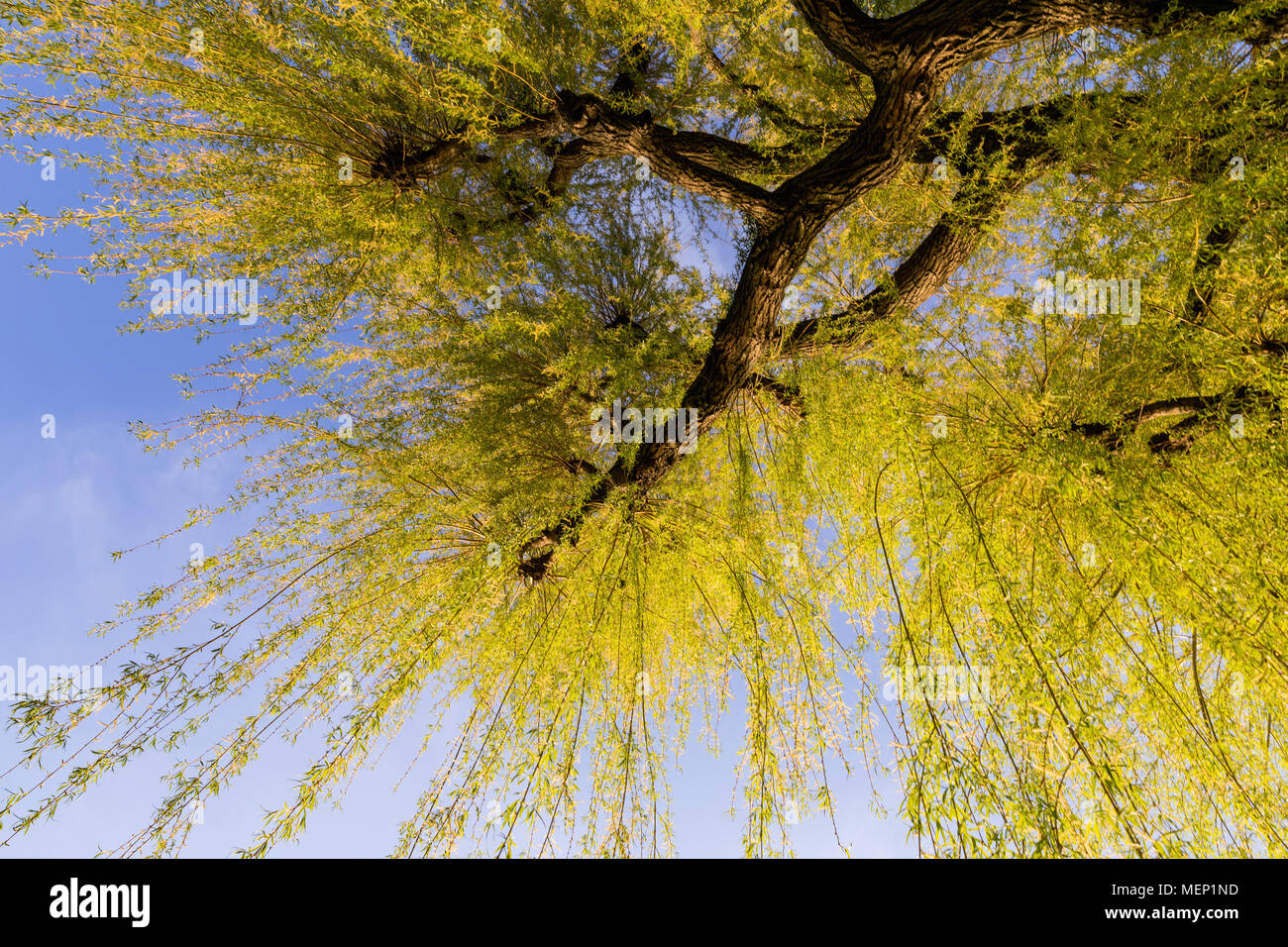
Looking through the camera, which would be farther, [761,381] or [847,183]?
[761,381]

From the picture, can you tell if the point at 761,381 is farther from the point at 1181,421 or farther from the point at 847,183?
the point at 1181,421

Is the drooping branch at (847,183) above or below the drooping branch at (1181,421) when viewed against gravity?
above

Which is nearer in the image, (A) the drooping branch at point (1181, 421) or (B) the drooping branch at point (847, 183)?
(A) the drooping branch at point (1181, 421)

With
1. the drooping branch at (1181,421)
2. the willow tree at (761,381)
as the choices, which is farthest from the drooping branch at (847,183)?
the drooping branch at (1181,421)

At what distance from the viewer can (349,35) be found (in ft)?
6.44

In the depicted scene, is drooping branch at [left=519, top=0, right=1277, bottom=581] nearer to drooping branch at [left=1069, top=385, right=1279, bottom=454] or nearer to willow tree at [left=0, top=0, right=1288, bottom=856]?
willow tree at [left=0, top=0, right=1288, bottom=856]

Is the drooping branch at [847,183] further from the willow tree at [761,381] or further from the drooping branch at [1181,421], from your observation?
the drooping branch at [1181,421]

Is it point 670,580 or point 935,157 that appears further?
point 670,580

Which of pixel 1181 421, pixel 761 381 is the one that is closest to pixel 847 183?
pixel 761 381

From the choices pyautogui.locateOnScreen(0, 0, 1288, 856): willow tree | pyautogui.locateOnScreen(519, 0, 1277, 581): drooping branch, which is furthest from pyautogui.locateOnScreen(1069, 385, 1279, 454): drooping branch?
pyautogui.locateOnScreen(519, 0, 1277, 581): drooping branch
